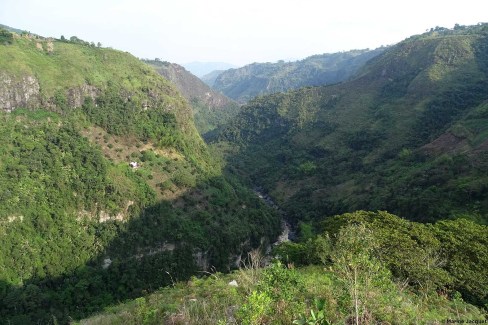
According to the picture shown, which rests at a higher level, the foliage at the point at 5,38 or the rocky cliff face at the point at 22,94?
the foliage at the point at 5,38

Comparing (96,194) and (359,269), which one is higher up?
(359,269)

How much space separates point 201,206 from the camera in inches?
2891

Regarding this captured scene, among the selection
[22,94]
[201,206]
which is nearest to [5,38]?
[22,94]

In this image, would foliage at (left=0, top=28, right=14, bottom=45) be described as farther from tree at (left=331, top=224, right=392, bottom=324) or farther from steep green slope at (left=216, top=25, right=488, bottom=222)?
tree at (left=331, top=224, right=392, bottom=324)

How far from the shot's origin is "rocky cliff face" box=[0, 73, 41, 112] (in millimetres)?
66812

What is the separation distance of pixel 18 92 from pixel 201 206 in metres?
41.5

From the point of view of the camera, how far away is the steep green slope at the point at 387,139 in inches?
2498

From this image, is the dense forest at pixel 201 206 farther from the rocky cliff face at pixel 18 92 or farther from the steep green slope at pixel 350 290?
the rocky cliff face at pixel 18 92

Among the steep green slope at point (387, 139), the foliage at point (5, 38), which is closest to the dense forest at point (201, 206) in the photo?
the steep green slope at point (387, 139)

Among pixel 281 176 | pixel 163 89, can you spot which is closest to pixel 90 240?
pixel 163 89

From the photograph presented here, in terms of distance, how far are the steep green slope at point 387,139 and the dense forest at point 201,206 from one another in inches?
22.4

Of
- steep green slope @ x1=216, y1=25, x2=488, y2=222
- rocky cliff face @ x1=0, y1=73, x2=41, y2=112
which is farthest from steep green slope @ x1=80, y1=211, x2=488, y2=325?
rocky cliff face @ x1=0, y1=73, x2=41, y2=112

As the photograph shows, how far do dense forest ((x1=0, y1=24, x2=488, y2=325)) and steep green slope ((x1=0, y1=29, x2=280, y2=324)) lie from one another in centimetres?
27

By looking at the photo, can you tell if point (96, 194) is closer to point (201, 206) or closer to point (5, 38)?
point (201, 206)
